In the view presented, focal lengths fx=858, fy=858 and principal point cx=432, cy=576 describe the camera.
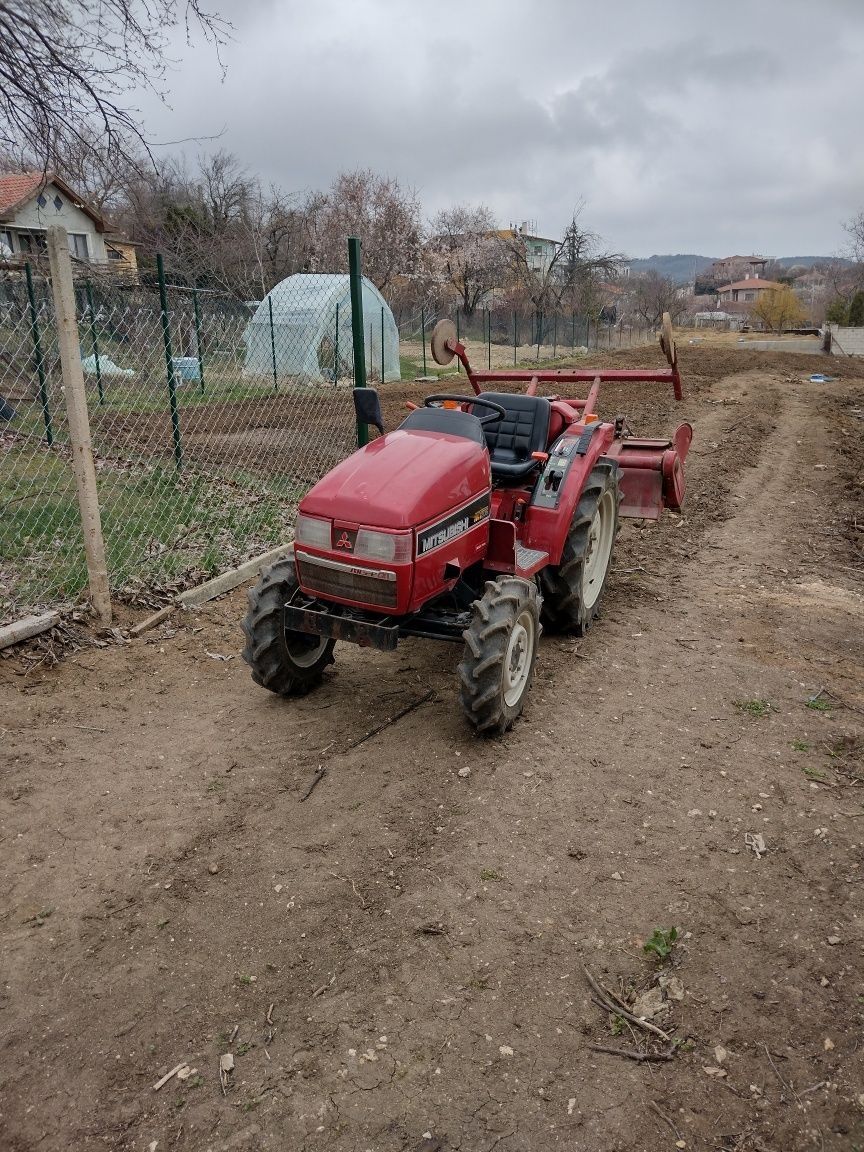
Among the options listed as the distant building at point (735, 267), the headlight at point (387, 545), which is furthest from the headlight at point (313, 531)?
the distant building at point (735, 267)

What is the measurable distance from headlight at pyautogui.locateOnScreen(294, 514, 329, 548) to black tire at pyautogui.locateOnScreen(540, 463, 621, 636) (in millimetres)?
1573

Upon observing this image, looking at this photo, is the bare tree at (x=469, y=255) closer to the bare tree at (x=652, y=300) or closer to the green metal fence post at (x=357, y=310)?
the bare tree at (x=652, y=300)

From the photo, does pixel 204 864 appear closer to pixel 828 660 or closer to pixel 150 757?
pixel 150 757

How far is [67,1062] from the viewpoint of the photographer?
2.34 m

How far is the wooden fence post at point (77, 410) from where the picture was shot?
14.7ft

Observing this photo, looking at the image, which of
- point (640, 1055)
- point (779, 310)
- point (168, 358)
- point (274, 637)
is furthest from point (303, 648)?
point (779, 310)

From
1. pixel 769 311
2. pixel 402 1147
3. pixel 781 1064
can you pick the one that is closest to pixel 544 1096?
pixel 402 1147

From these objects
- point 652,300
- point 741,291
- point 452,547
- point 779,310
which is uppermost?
point 741,291

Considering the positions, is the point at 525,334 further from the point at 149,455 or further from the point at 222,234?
the point at 149,455

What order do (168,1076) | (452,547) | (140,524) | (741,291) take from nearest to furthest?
(168,1076), (452,547), (140,524), (741,291)

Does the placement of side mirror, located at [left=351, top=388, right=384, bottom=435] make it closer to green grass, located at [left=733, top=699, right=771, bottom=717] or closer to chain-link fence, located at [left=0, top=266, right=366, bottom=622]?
chain-link fence, located at [left=0, top=266, right=366, bottom=622]

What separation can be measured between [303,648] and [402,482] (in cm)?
110

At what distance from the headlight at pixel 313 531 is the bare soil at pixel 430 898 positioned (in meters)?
0.93

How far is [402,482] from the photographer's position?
379 cm
